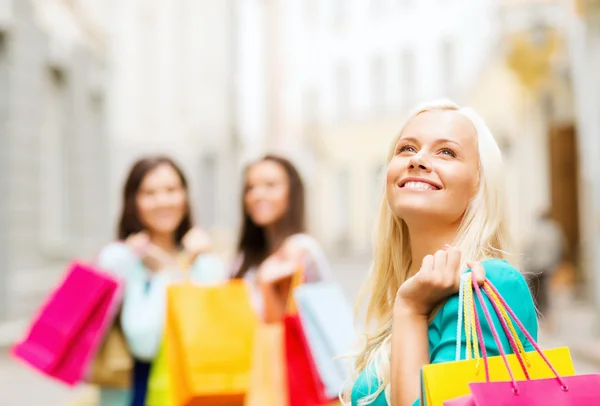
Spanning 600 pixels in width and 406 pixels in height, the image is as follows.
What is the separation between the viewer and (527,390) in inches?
56.3

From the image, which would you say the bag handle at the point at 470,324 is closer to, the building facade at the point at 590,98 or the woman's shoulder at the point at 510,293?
the woman's shoulder at the point at 510,293

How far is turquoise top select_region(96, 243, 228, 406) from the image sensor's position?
11.8ft

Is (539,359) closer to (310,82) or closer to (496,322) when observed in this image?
(496,322)

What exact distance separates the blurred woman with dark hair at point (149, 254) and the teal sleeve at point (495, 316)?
87.2 inches

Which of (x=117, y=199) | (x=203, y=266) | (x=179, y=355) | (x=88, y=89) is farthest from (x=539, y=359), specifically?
(x=117, y=199)

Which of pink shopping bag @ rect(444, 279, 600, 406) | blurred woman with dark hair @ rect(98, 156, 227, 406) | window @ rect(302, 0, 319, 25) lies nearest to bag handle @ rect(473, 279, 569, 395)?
pink shopping bag @ rect(444, 279, 600, 406)

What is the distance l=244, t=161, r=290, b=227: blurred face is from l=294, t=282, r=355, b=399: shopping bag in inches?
26.6

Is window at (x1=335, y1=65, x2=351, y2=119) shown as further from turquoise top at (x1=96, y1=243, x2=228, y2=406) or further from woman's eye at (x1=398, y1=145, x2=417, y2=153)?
woman's eye at (x1=398, y1=145, x2=417, y2=153)

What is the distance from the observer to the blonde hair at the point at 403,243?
175 centimetres

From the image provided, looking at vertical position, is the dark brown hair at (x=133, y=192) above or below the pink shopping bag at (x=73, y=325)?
above

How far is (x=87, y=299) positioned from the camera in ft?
12.1

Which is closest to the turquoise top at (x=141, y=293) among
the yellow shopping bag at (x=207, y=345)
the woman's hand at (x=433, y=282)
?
the yellow shopping bag at (x=207, y=345)

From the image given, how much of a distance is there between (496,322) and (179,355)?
2.18m

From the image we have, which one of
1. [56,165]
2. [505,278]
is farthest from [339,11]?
[505,278]
